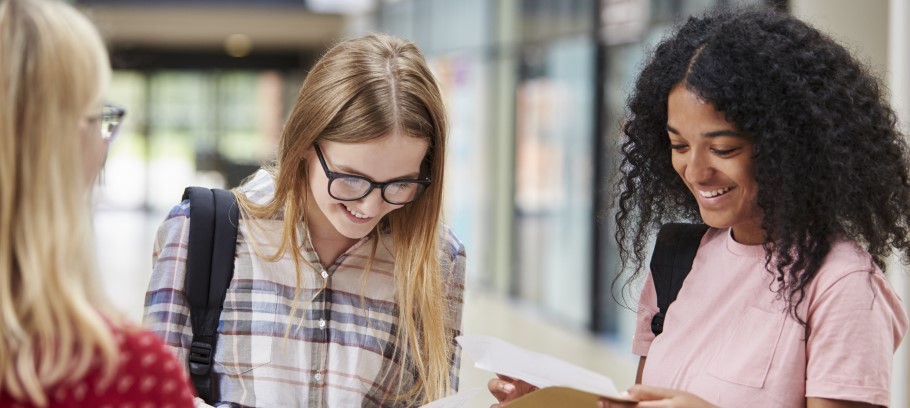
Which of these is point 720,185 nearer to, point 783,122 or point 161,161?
point 783,122

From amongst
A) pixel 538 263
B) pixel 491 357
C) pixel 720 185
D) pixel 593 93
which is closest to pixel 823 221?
pixel 720 185

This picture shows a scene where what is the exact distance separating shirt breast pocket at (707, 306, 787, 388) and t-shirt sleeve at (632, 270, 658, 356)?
256 mm

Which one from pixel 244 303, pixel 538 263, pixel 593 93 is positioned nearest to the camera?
pixel 244 303

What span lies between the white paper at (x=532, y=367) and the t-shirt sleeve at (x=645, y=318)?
330mm

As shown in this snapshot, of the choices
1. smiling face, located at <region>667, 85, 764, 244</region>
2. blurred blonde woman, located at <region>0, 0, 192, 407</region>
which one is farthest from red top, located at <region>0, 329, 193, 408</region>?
smiling face, located at <region>667, 85, 764, 244</region>

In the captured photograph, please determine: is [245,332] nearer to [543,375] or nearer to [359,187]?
[359,187]

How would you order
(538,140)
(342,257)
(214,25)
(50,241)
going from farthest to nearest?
1. (214,25)
2. (538,140)
3. (342,257)
4. (50,241)

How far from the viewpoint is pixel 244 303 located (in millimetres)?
2057

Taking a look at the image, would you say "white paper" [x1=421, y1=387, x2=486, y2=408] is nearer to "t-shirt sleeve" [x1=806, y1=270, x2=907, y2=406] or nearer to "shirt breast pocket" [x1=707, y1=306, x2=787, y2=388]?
"shirt breast pocket" [x1=707, y1=306, x2=787, y2=388]

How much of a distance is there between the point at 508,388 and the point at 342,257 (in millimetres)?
436

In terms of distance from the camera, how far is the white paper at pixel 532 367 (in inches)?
64.6

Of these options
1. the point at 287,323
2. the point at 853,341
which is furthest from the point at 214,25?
the point at 853,341

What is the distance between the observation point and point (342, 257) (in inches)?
85.2

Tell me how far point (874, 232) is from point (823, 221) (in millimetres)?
87
